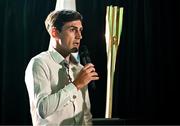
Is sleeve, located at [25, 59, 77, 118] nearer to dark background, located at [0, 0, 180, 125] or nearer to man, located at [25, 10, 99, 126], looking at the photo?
man, located at [25, 10, 99, 126]

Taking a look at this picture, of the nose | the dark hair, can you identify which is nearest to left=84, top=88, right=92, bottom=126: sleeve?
the nose

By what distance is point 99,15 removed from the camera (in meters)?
2.82

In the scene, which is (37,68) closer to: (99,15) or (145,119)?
(99,15)

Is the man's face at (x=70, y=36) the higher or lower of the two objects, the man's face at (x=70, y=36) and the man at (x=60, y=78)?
the higher

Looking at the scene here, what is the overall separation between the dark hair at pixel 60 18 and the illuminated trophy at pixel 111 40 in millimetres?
236

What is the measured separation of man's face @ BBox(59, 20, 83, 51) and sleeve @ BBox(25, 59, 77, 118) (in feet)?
0.79

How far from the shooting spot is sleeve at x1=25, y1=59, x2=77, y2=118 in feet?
8.17

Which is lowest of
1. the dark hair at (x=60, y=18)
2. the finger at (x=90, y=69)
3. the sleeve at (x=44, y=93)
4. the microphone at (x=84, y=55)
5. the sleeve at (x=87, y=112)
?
the sleeve at (x=87, y=112)

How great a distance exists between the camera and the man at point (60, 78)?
251 centimetres

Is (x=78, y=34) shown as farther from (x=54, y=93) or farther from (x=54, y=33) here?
(x=54, y=93)

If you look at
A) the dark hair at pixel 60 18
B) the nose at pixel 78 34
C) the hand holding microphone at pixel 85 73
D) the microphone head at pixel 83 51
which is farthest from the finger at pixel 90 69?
the dark hair at pixel 60 18

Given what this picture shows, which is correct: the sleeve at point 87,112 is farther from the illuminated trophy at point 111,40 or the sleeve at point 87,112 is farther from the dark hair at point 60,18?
the dark hair at point 60,18

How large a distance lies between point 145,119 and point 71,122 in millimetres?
571

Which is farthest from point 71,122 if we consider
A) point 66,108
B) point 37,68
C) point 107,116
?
point 37,68
